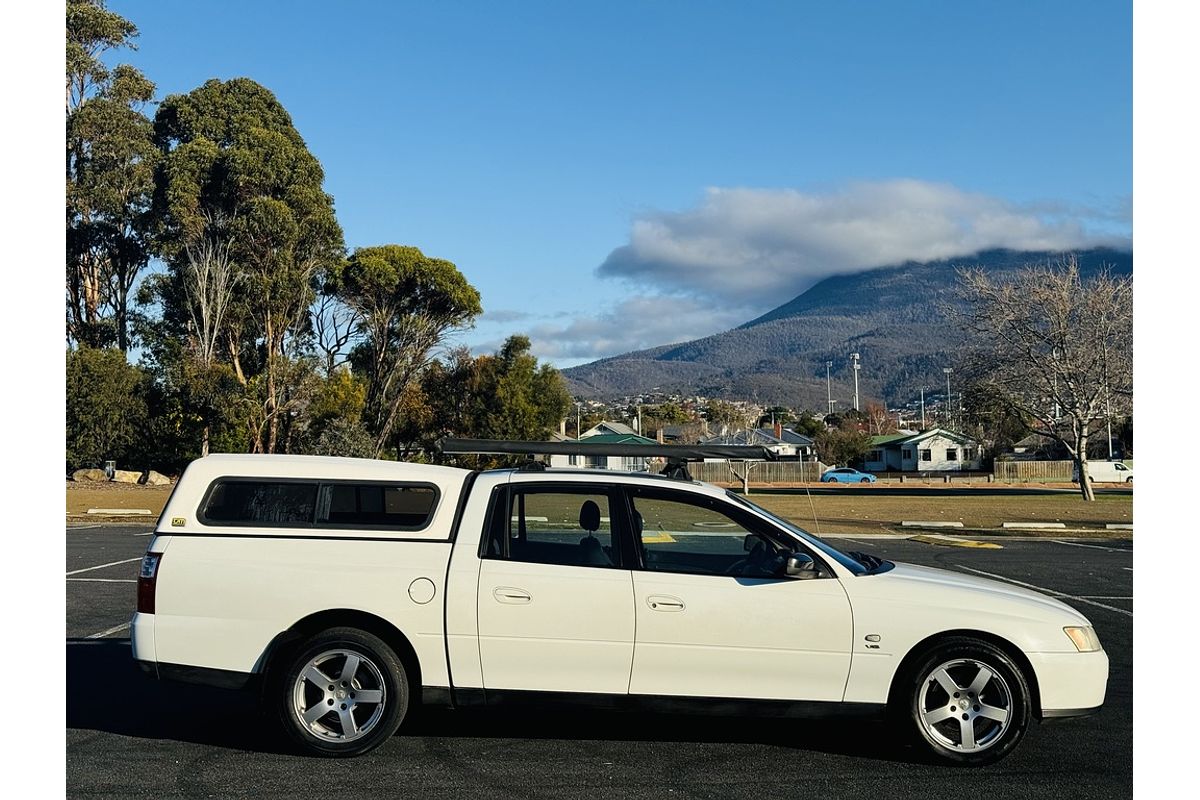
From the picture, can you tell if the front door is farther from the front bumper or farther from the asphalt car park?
the front bumper

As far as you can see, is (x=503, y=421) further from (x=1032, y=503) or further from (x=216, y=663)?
(x=216, y=663)

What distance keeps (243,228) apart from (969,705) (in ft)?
160

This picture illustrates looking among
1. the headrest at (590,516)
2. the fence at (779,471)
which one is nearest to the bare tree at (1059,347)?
the fence at (779,471)

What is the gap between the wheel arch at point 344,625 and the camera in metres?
6.23

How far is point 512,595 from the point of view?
6.18m

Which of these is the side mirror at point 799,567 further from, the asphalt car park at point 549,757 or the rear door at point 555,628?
the asphalt car park at point 549,757

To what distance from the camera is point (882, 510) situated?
33.6m

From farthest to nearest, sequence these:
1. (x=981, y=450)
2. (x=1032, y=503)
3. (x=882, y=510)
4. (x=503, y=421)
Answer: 1. (x=981, y=450)
2. (x=503, y=421)
3. (x=1032, y=503)
4. (x=882, y=510)

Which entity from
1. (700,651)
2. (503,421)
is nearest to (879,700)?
(700,651)

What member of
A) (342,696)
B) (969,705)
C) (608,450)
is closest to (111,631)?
(342,696)

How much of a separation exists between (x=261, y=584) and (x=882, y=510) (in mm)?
29437

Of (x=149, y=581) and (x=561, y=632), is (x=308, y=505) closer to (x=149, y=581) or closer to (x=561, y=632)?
(x=149, y=581)

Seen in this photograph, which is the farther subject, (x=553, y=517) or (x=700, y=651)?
(x=553, y=517)
